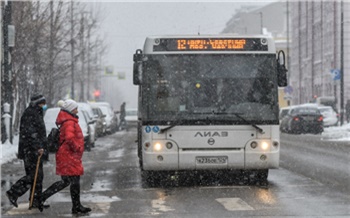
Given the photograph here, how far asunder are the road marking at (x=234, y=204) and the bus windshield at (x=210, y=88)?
226 cm

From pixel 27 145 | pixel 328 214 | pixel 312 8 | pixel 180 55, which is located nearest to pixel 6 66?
pixel 180 55

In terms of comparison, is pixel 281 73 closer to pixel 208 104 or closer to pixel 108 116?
pixel 208 104

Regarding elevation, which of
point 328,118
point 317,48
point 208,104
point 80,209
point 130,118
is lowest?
point 130,118

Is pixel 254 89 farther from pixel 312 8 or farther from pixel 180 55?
pixel 312 8

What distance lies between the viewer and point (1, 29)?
92.9 ft

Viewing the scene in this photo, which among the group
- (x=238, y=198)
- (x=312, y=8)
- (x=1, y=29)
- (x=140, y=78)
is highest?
(x=312, y=8)

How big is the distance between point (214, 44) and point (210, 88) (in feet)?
2.83

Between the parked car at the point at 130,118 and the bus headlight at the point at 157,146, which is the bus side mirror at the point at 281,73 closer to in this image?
the bus headlight at the point at 157,146

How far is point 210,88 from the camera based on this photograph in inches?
570

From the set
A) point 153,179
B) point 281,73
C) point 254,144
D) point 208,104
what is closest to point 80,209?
point 208,104

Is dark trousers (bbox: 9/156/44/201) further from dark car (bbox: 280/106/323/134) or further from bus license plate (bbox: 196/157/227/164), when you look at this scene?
dark car (bbox: 280/106/323/134)

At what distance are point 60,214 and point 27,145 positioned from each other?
1.16 metres

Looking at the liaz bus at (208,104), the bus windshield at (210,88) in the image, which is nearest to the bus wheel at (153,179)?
the liaz bus at (208,104)

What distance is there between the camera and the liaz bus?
46.9 ft
